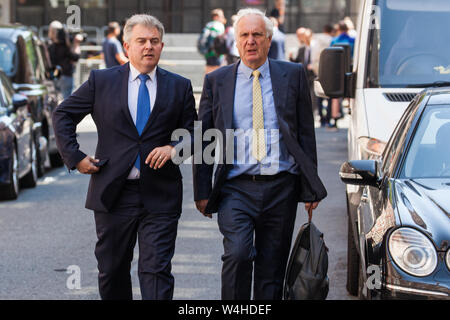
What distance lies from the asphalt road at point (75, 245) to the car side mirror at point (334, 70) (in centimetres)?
138

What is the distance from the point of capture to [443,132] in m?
6.25

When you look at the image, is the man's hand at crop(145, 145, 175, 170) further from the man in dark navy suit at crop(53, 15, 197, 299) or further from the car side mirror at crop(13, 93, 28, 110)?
the car side mirror at crop(13, 93, 28, 110)

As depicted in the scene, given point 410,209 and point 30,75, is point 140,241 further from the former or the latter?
point 30,75

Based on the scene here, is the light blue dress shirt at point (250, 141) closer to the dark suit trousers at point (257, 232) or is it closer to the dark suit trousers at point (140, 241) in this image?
the dark suit trousers at point (257, 232)

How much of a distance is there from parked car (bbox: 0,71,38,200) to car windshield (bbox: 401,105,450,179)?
21.2 ft

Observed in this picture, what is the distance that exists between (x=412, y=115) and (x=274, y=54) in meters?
13.3

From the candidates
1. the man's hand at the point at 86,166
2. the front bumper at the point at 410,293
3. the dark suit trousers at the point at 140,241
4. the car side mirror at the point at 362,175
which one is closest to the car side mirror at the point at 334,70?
the car side mirror at the point at 362,175

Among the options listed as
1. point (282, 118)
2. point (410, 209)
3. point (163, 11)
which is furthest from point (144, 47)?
point (163, 11)

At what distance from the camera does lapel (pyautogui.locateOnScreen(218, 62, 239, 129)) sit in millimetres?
5602

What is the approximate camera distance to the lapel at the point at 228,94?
18.4ft

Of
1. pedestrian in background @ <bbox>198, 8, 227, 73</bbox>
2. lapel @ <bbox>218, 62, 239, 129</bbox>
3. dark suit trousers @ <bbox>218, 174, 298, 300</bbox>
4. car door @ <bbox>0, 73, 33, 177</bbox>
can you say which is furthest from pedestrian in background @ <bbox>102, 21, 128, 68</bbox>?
dark suit trousers @ <bbox>218, 174, 298, 300</bbox>

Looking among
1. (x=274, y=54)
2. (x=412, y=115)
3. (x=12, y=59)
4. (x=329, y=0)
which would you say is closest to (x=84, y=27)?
(x=329, y=0)

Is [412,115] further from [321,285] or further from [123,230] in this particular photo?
[123,230]

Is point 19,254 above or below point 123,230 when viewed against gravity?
below
